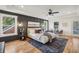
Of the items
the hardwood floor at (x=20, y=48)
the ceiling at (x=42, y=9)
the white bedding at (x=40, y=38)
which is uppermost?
the ceiling at (x=42, y=9)

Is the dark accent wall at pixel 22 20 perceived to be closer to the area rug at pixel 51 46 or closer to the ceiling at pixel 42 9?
the ceiling at pixel 42 9

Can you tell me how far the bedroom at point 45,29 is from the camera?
80.4 inches

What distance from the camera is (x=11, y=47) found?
79.9 inches

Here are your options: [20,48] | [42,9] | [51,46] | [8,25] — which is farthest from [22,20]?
[51,46]

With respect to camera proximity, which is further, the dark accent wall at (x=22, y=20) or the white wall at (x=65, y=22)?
the white wall at (x=65, y=22)

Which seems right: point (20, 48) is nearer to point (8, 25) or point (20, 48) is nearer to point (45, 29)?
point (8, 25)

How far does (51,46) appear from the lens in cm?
212

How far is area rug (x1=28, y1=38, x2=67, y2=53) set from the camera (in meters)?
2.11

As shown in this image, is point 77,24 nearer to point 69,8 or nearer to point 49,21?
point 69,8

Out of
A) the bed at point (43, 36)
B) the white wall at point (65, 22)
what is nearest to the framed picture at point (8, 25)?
the bed at point (43, 36)

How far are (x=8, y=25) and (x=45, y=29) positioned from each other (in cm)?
82

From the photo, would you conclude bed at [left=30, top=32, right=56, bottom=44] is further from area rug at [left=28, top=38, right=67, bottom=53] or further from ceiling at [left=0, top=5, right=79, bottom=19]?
ceiling at [left=0, top=5, right=79, bottom=19]
